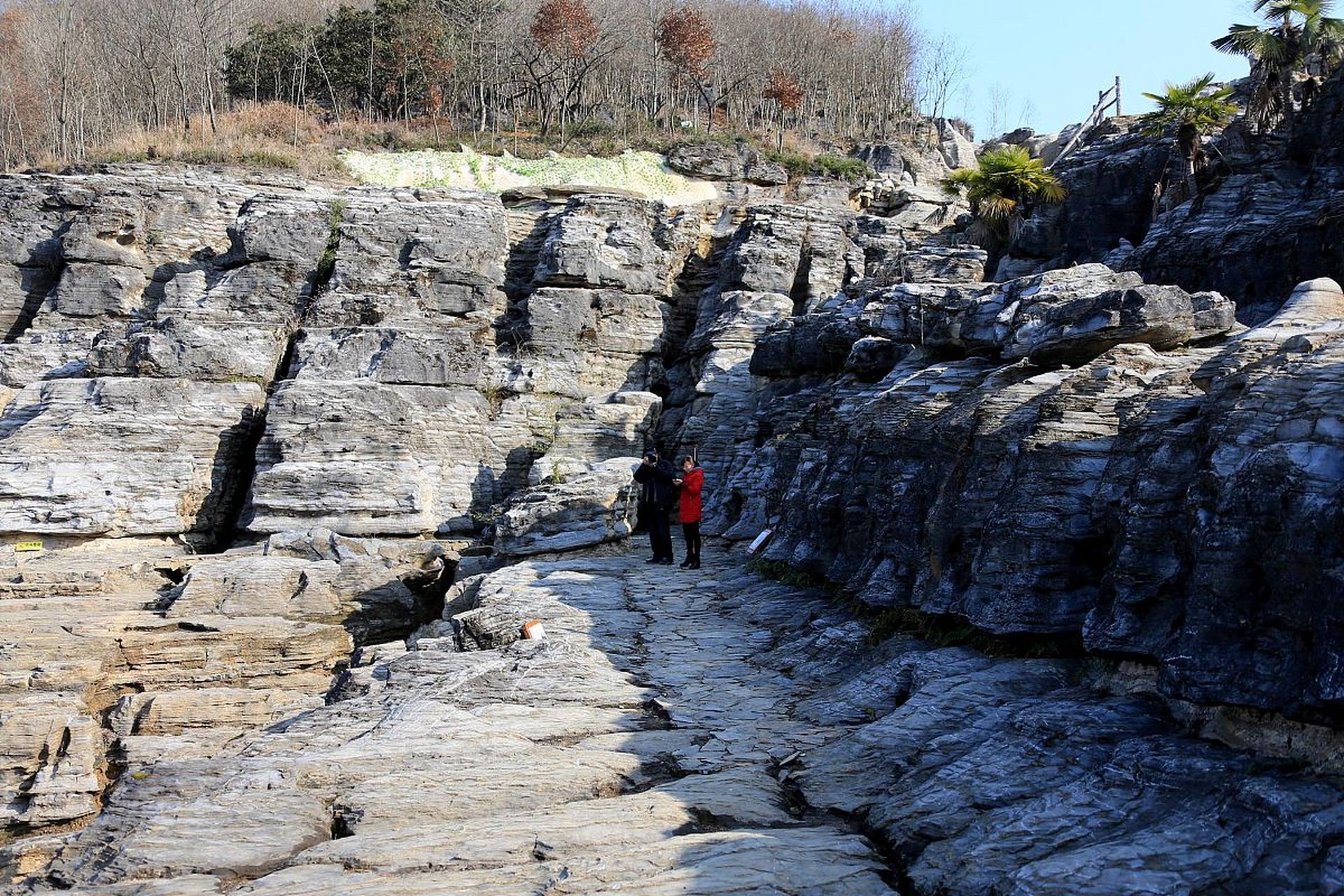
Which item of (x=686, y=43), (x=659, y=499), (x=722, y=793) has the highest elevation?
(x=686, y=43)

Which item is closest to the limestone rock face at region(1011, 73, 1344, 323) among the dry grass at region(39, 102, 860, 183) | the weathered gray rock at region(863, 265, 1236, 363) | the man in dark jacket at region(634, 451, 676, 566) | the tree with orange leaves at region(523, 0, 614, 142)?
the weathered gray rock at region(863, 265, 1236, 363)

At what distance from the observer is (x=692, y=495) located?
1577cm

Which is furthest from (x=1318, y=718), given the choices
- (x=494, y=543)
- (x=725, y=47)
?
(x=725, y=47)

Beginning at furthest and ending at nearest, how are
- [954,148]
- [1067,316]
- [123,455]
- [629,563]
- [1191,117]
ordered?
1. [954,148]
2. [1191,117]
3. [123,455]
4. [629,563]
5. [1067,316]

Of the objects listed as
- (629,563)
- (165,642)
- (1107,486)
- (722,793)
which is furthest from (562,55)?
(722,793)

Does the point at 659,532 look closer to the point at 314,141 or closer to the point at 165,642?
the point at 165,642

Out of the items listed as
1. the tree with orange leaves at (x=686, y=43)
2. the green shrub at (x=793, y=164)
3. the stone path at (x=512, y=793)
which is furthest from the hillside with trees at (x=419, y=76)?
the stone path at (x=512, y=793)

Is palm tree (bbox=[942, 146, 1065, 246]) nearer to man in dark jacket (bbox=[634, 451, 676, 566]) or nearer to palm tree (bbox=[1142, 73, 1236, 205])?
palm tree (bbox=[1142, 73, 1236, 205])

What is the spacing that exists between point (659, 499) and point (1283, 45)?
17.3 m

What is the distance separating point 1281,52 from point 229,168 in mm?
28889

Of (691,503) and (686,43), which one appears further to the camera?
(686,43)

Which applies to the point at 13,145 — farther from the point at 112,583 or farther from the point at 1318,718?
the point at 1318,718

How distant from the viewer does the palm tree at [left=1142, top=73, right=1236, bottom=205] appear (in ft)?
77.5

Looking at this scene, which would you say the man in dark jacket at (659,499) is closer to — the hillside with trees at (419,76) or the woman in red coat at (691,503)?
the woman in red coat at (691,503)
